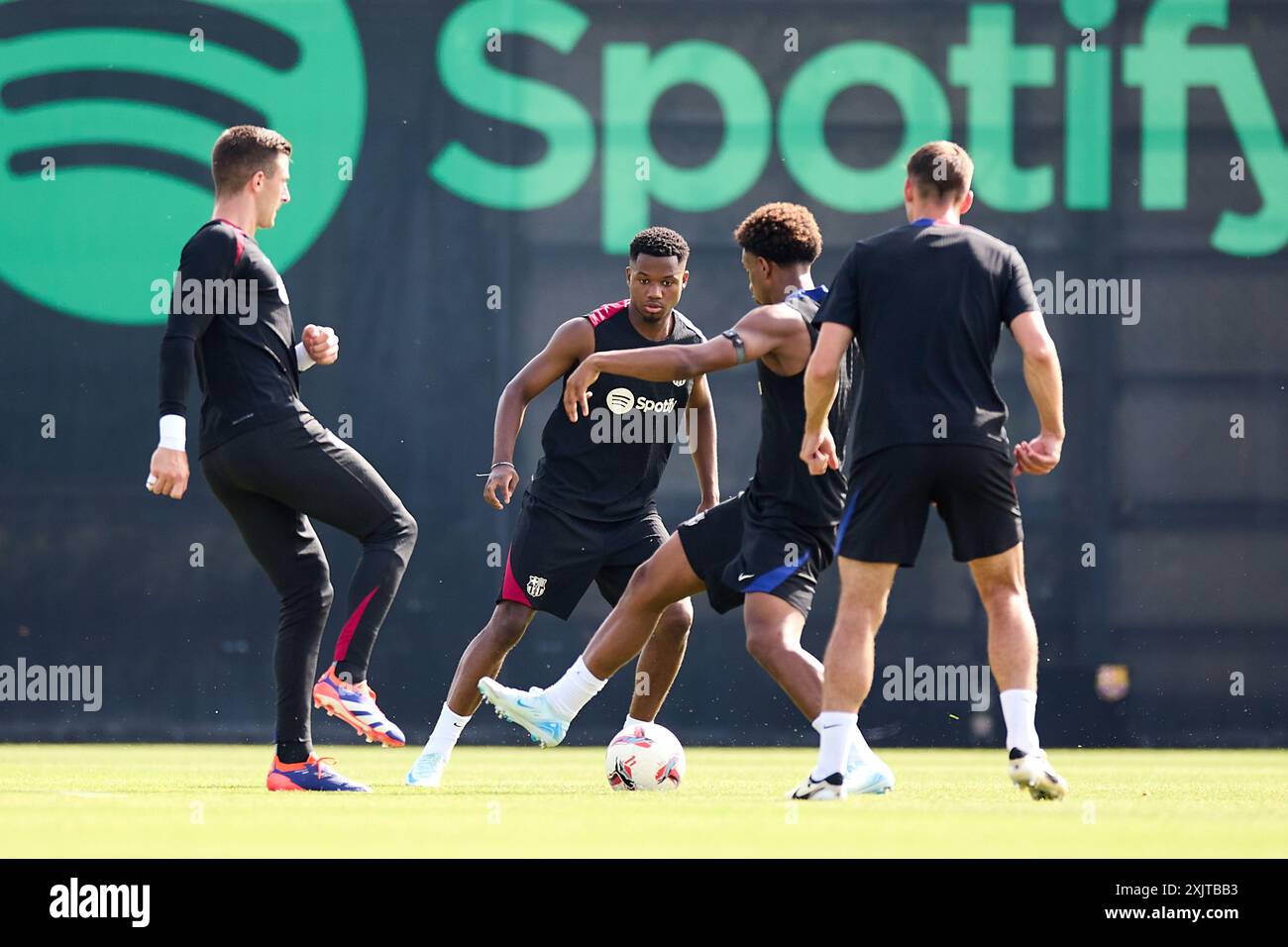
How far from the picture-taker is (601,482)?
6.68m

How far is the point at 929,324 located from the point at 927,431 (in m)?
0.32

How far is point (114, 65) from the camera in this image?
390 inches

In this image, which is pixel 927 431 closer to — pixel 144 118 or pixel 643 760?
A: pixel 643 760

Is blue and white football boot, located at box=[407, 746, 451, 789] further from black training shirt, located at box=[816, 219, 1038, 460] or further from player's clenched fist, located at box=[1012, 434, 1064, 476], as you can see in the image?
player's clenched fist, located at box=[1012, 434, 1064, 476]

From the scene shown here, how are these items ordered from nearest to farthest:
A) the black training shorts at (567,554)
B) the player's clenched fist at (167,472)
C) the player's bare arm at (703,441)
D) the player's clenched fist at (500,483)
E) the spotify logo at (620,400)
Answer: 1. the player's clenched fist at (167,472)
2. the player's clenched fist at (500,483)
3. the black training shorts at (567,554)
4. the spotify logo at (620,400)
5. the player's bare arm at (703,441)

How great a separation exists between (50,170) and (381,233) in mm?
1845

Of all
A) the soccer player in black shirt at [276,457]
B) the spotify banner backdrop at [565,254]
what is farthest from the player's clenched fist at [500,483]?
the spotify banner backdrop at [565,254]

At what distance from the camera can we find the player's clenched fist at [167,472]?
17.9 ft

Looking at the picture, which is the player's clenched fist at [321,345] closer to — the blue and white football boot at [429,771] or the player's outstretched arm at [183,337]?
the player's outstretched arm at [183,337]

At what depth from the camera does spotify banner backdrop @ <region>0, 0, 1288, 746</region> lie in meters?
9.84

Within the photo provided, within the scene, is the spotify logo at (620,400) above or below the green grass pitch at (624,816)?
above

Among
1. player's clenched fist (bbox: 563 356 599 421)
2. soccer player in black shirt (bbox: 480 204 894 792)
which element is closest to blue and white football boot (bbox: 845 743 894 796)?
soccer player in black shirt (bbox: 480 204 894 792)

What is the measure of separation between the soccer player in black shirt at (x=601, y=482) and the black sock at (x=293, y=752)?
1.87 ft
